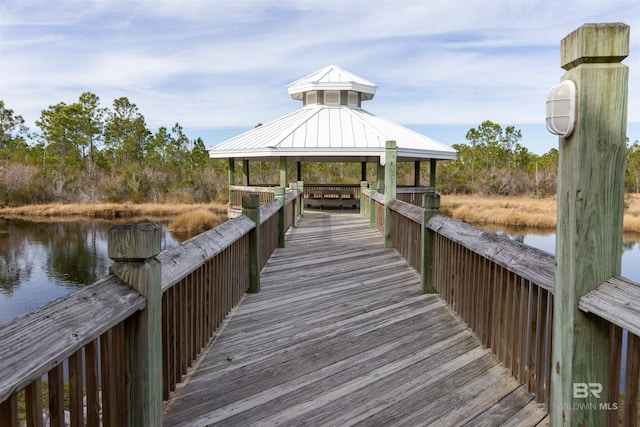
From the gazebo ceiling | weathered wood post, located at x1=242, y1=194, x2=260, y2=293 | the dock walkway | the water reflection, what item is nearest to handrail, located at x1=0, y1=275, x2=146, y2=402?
the dock walkway

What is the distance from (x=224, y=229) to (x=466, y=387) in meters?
2.18

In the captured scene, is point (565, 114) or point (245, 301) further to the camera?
point (245, 301)

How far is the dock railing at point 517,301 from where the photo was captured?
1801 millimetres

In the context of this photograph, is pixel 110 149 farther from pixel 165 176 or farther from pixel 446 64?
pixel 446 64

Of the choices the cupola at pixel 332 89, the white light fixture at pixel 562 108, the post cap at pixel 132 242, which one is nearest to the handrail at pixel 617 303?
the white light fixture at pixel 562 108

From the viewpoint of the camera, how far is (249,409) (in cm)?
264

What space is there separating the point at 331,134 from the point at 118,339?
14992 mm

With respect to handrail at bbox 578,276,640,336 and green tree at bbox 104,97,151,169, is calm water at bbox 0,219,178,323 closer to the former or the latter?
handrail at bbox 578,276,640,336

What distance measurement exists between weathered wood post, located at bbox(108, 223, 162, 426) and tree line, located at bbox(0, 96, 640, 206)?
33.8m

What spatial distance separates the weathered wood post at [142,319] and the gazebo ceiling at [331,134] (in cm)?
1263

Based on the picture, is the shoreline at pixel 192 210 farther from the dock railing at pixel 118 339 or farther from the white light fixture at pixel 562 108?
the white light fixture at pixel 562 108

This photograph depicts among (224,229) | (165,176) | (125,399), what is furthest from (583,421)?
(165,176)

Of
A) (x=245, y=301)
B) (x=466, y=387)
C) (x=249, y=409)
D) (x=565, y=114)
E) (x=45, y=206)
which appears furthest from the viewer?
(x=45, y=206)

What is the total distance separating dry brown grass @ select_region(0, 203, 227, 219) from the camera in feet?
99.4
